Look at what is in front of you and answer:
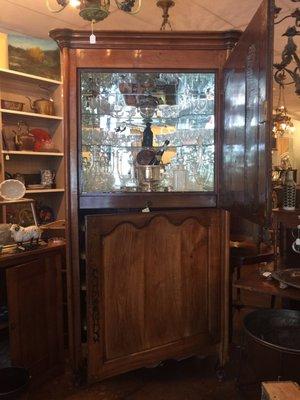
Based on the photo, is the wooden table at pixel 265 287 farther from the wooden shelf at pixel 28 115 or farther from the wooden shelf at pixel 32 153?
the wooden shelf at pixel 28 115

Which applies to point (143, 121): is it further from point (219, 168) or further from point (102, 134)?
point (219, 168)

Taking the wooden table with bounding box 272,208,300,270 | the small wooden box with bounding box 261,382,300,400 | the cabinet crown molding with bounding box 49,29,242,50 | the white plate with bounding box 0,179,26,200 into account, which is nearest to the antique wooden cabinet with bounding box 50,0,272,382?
the cabinet crown molding with bounding box 49,29,242,50

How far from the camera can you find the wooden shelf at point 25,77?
10.9ft

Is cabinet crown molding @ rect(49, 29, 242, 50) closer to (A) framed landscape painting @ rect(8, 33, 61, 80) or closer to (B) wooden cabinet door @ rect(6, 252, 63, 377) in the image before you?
(B) wooden cabinet door @ rect(6, 252, 63, 377)

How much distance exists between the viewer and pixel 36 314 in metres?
2.07

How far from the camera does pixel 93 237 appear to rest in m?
1.88

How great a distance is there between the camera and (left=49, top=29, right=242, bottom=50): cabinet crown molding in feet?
6.46

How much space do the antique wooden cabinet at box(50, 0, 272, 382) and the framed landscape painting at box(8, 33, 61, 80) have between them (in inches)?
67.5

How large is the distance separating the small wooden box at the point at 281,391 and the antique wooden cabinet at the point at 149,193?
0.84 m

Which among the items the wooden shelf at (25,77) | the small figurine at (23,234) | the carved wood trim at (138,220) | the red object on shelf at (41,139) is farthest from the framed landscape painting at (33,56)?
the carved wood trim at (138,220)

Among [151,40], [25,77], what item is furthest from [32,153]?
[151,40]

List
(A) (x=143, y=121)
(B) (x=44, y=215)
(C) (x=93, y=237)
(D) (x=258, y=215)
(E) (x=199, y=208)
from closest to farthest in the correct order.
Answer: (D) (x=258, y=215)
(C) (x=93, y=237)
(E) (x=199, y=208)
(A) (x=143, y=121)
(B) (x=44, y=215)

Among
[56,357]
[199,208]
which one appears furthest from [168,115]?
[56,357]

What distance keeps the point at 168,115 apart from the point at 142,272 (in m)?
1.02
